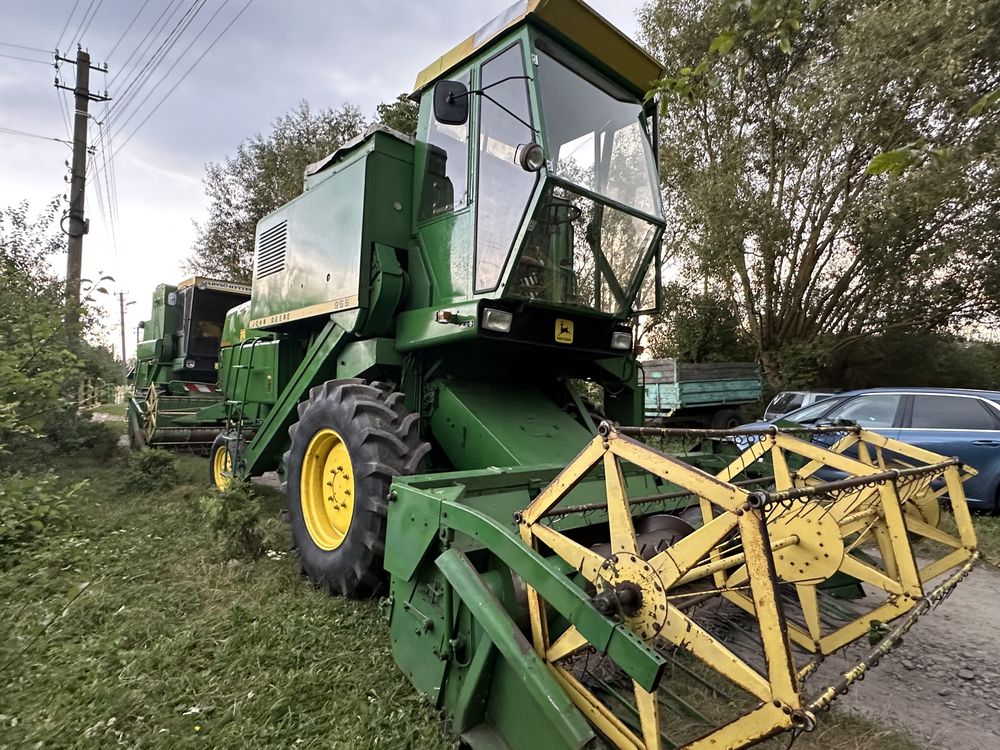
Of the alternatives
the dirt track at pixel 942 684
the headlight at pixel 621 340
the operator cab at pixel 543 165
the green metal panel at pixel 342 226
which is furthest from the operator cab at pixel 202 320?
the dirt track at pixel 942 684

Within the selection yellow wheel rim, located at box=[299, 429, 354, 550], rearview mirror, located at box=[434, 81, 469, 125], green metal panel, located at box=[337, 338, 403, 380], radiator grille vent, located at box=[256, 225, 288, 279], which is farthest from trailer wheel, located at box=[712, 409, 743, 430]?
rearview mirror, located at box=[434, 81, 469, 125]

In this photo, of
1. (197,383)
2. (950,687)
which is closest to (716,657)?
(950,687)

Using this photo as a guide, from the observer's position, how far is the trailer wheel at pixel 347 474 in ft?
10.2

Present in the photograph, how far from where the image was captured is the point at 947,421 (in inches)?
256

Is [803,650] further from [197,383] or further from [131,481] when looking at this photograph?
[197,383]

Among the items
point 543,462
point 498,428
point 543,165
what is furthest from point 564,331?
point 543,165

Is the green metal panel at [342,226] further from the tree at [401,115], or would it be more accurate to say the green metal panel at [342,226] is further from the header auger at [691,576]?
the tree at [401,115]

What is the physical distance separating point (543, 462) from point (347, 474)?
1.24m

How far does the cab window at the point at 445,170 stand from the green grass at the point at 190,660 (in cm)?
266

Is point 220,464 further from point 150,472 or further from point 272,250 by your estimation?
point 272,250

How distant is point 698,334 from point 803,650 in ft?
52.2

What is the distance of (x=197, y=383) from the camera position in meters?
9.99

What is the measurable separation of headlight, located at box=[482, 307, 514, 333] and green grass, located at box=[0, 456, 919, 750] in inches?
69.6

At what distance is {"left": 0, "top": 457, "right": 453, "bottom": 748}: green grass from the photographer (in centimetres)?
214
